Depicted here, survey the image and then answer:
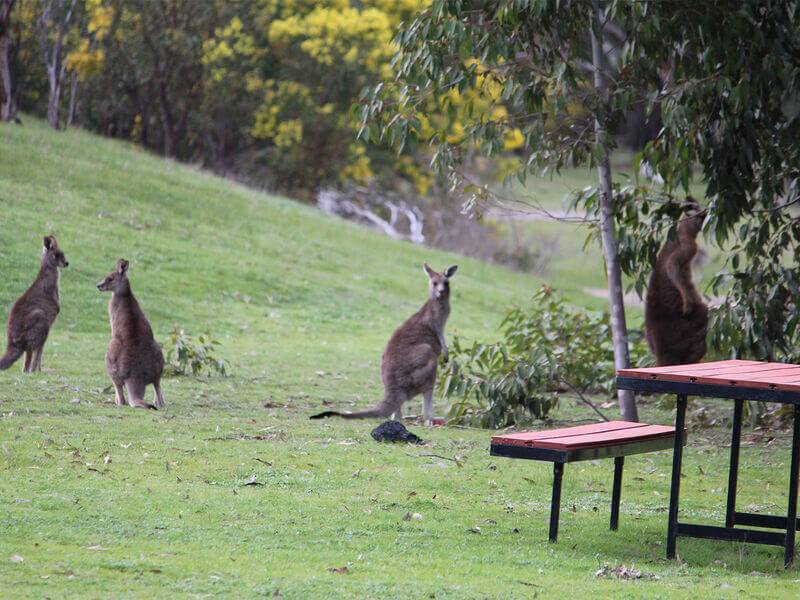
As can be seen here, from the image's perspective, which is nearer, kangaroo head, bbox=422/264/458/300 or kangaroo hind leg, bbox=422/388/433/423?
kangaroo hind leg, bbox=422/388/433/423

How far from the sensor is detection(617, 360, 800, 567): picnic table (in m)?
4.78

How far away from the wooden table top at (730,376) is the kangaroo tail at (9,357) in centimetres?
741

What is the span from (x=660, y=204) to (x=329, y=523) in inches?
176

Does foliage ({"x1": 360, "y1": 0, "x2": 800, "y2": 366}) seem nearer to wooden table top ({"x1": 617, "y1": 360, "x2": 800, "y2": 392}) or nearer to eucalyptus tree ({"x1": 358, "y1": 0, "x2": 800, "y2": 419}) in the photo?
eucalyptus tree ({"x1": 358, "y1": 0, "x2": 800, "y2": 419})

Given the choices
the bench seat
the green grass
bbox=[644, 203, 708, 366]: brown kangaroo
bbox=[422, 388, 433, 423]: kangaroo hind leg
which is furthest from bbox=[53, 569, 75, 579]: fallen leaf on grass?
bbox=[644, 203, 708, 366]: brown kangaroo

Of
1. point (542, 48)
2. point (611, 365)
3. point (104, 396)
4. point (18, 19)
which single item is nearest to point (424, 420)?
point (611, 365)

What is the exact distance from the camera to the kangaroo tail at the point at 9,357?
34.0ft

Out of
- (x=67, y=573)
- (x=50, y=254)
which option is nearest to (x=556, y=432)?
(x=67, y=573)

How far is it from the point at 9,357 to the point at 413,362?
449 cm

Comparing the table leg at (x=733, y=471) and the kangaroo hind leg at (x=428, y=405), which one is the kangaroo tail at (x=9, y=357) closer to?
the kangaroo hind leg at (x=428, y=405)

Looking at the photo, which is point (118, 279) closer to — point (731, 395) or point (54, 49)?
point (731, 395)

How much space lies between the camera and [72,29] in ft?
94.7

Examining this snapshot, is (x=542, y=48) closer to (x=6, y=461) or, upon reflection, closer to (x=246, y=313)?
(x=6, y=461)

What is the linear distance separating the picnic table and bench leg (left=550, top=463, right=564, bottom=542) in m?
0.56
